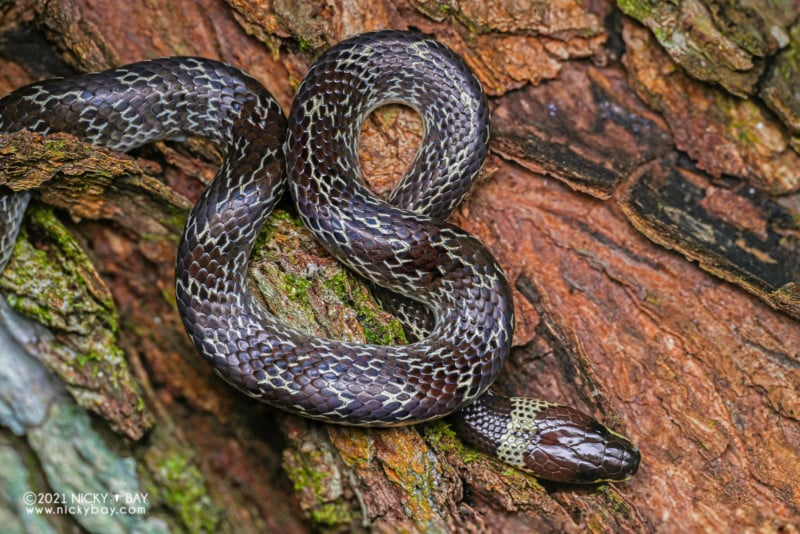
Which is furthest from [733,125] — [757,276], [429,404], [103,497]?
[103,497]

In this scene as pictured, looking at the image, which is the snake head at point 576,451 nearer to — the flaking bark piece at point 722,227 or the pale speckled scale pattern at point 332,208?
the pale speckled scale pattern at point 332,208

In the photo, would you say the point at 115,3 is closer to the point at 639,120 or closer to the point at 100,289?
the point at 100,289

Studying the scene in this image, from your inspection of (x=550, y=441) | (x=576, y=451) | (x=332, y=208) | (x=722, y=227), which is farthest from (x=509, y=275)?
(x=722, y=227)

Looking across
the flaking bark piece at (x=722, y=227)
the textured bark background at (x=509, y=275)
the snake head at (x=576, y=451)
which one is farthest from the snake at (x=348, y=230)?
the flaking bark piece at (x=722, y=227)

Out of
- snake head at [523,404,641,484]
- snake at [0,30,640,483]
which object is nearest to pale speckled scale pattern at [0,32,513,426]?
snake at [0,30,640,483]

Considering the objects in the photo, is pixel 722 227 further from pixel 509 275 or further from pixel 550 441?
pixel 550 441

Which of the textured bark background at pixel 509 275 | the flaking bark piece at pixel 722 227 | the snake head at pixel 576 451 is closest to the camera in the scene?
the textured bark background at pixel 509 275
